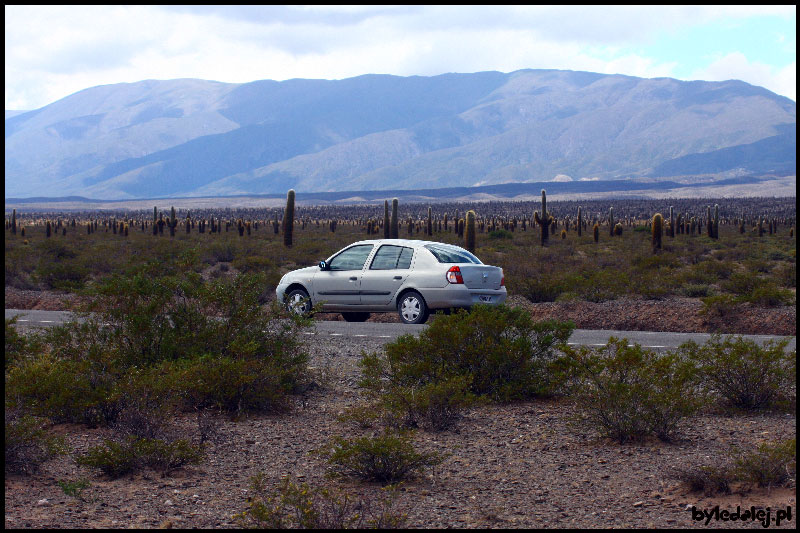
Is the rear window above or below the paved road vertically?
above

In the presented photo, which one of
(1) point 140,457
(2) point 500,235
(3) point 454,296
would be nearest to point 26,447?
(1) point 140,457

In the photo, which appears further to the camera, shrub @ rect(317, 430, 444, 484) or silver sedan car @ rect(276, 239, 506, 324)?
silver sedan car @ rect(276, 239, 506, 324)

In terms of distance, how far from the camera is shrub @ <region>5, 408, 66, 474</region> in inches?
257

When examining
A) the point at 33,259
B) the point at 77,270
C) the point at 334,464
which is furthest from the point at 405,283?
the point at 33,259

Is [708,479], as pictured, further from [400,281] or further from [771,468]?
[400,281]

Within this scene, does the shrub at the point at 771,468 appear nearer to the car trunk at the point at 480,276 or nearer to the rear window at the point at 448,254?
the car trunk at the point at 480,276

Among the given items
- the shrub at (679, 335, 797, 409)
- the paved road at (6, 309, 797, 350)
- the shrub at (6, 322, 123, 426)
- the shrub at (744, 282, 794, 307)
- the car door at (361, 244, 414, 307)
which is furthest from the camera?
the shrub at (744, 282, 794, 307)

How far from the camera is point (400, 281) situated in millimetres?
16016

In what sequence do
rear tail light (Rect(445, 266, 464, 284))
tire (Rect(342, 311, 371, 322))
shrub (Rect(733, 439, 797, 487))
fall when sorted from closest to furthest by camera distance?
1. shrub (Rect(733, 439, 797, 487))
2. rear tail light (Rect(445, 266, 464, 284))
3. tire (Rect(342, 311, 371, 322))

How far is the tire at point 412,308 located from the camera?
1588 cm

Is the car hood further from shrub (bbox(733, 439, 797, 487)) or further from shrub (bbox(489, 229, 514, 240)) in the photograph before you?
shrub (bbox(489, 229, 514, 240))

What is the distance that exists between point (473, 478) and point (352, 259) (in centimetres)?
1027

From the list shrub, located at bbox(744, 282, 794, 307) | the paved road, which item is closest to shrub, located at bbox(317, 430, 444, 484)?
the paved road

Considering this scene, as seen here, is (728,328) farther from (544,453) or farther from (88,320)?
(88,320)
